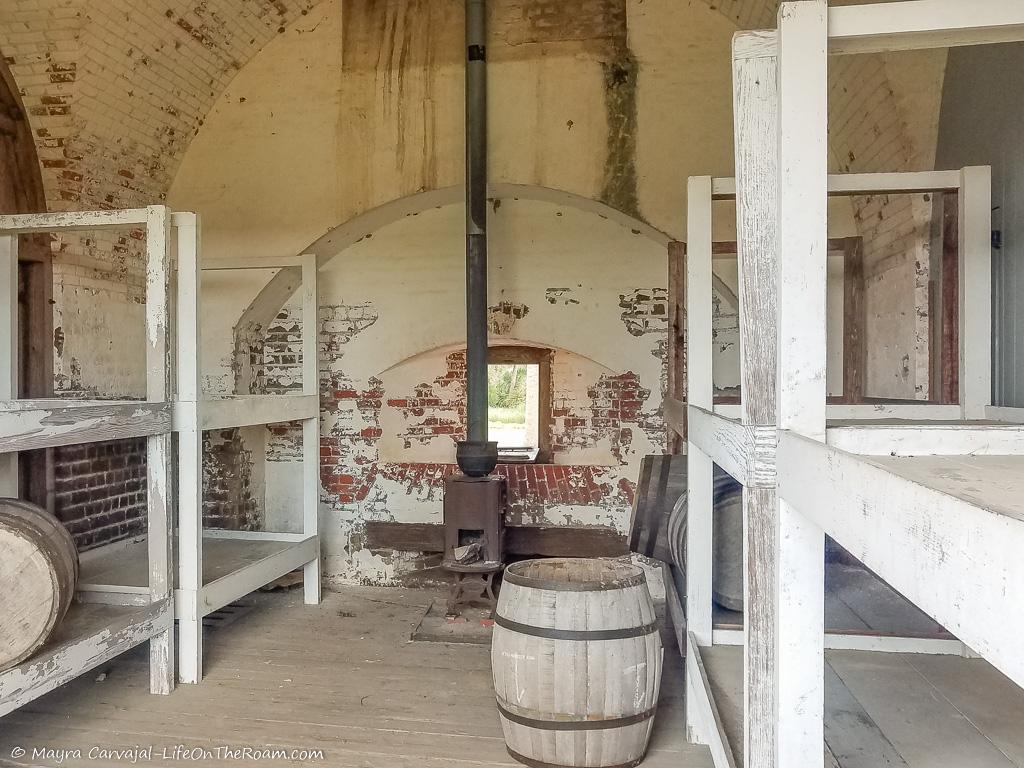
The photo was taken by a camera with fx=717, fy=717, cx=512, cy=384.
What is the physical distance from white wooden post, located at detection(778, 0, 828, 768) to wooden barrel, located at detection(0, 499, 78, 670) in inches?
97.5

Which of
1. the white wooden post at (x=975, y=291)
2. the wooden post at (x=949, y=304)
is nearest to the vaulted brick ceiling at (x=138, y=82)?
the wooden post at (x=949, y=304)

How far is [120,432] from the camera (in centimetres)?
288

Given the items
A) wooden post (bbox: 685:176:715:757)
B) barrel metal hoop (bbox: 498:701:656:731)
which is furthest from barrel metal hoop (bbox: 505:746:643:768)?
wooden post (bbox: 685:176:715:757)

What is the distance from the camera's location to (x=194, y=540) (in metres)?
3.28

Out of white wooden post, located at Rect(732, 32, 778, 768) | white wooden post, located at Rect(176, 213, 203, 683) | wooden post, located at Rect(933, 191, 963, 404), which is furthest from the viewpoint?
white wooden post, located at Rect(176, 213, 203, 683)

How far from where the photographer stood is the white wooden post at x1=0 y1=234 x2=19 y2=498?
3.55m

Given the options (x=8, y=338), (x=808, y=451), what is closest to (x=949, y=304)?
(x=808, y=451)

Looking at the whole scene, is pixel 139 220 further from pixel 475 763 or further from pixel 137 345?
pixel 475 763

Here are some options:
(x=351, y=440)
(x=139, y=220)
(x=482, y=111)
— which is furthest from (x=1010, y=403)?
(x=351, y=440)

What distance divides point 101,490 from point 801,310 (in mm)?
4321

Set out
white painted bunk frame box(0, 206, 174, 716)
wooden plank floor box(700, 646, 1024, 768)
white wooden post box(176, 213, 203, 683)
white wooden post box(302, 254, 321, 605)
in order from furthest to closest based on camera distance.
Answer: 1. white wooden post box(302, 254, 321, 605)
2. white wooden post box(176, 213, 203, 683)
3. white painted bunk frame box(0, 206, 174, 716)
4. wooden plank floor box(700, 646, 1024, 768)

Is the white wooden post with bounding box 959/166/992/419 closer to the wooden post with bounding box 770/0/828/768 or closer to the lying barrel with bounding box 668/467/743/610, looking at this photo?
the lying barrel with bounding box 668/467/743/610

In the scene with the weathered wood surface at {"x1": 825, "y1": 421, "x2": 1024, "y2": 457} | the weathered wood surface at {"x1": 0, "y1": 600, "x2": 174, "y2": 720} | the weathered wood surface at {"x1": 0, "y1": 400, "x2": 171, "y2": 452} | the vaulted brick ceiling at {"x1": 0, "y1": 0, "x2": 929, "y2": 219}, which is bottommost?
the weathered wood surface at {"x1": 0, "y1": 600, "x2": 174, "y2": 720}

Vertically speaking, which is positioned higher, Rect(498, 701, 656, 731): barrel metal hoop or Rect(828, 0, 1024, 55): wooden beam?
Rect(828, 0, 1024, 55): wooden beam
